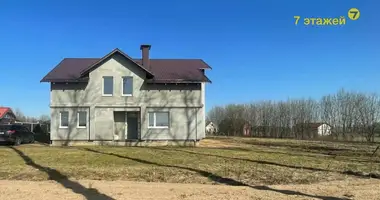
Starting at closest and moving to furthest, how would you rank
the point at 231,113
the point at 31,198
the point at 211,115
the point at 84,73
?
the point at 31,198, the point at 84,73, the point at 231,113, the point at 211,115

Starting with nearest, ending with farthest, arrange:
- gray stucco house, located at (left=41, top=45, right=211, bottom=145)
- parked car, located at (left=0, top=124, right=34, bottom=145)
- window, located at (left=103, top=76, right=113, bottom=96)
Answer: parked car, located at (left=0, top=124, right=34, bottom=145), gray stucco house, located at (left=41, top=45, right=211, bottom=145), window, located at (left=103, top=76, right=113, bottom=96)

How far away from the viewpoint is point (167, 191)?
32.7 feet

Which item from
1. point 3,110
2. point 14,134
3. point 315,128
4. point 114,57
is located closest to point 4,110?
point 3,110

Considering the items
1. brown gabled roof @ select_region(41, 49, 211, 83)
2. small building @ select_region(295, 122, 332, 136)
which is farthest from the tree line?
brown gabled roof @ select_region(41, 49, 211, 83)

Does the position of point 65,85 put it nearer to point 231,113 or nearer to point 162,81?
point 162,81

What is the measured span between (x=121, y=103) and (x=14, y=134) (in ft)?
25.8

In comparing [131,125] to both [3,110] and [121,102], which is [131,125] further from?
[3,110]

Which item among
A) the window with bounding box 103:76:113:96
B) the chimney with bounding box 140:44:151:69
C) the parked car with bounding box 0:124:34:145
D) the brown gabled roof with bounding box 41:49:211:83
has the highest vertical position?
the chimney with bounding box 140:44:151:69

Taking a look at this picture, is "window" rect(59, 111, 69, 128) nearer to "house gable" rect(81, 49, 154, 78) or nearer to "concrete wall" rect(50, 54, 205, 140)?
"concrete wall" rect(50, 54, 205, 140)

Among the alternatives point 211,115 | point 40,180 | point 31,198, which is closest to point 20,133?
point 40,180

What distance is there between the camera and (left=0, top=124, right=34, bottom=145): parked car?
2705 centimetres

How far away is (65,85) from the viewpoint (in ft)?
91.9

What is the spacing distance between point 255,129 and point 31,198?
62.3 m

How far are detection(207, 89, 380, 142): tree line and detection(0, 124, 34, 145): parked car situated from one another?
40.9 meters
